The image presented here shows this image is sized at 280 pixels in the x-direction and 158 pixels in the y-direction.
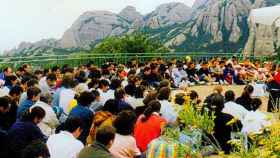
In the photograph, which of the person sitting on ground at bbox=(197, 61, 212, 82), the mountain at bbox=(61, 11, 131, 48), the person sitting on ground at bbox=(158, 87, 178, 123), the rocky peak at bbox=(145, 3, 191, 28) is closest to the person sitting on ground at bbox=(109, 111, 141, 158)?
the person sitting on ground at bbox=(158, 87, 178, 123)

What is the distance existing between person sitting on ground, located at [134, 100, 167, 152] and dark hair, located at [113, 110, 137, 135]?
3.53 feet

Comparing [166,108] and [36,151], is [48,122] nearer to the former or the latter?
[166,108]

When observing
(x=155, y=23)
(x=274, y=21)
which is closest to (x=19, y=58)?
(x=274, y=21)

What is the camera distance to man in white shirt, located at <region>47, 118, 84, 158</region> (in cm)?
736

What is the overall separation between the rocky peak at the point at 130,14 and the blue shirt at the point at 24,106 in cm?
10853

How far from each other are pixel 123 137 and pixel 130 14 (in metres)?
115

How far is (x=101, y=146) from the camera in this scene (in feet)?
22.3

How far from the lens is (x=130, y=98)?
1161 centimetres

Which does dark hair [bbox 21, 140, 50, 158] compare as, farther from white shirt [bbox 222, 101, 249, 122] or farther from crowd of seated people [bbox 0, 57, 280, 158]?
white shirt [bbox 222, 101, 249, 122]

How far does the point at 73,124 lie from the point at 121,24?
107 meters

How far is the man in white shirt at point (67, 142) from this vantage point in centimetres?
736

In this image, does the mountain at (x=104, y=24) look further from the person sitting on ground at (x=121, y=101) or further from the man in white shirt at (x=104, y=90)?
the person sitting on ground at (x=121, y=101)

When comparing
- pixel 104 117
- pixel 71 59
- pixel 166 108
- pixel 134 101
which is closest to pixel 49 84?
pixel 134 101

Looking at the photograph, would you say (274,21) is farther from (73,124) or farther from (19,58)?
(19,58)
